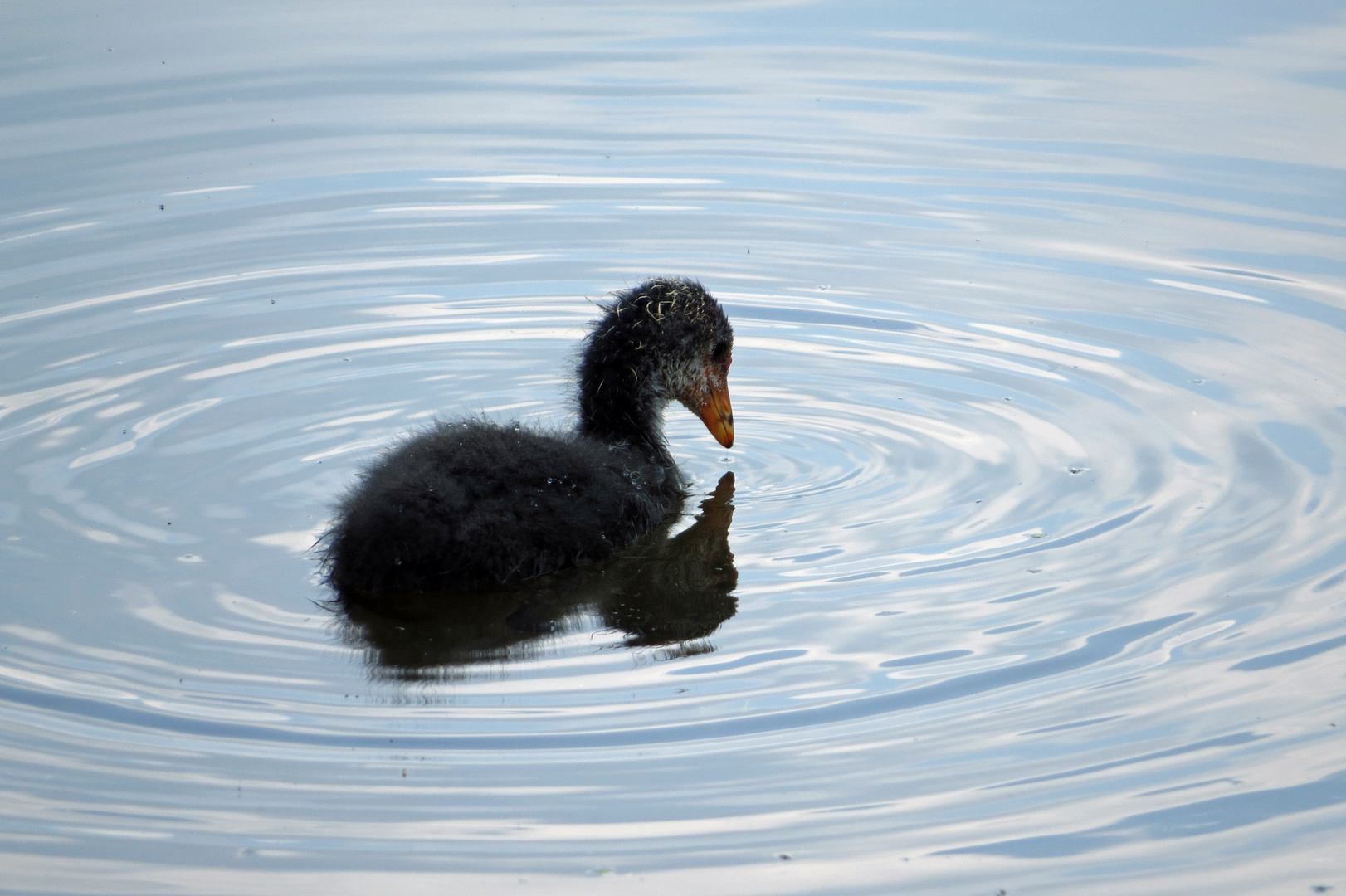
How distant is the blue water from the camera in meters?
4.32

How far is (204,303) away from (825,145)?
16.4ft

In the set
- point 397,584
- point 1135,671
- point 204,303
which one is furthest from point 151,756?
point 204,303

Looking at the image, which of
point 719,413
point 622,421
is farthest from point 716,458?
point 622,421

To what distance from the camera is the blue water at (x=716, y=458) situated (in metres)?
4.32

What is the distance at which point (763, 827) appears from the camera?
4.24m

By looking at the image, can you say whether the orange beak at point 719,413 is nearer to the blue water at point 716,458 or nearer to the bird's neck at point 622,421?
the blue water at point 716,458

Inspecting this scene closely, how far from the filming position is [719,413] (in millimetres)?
7062

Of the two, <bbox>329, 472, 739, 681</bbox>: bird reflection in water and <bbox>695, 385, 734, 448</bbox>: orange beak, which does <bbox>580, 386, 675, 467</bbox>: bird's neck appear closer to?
<bbox>695, 385, 734, 448</bbox>: orange beak

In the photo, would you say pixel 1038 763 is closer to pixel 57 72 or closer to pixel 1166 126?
pixel 1166 126

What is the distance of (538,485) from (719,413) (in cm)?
154

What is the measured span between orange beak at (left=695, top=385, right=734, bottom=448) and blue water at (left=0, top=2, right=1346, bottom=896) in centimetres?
13

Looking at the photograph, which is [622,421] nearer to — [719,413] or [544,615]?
[719,413]

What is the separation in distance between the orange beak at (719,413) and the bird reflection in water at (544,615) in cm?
102

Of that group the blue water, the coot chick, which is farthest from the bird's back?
the blue water
